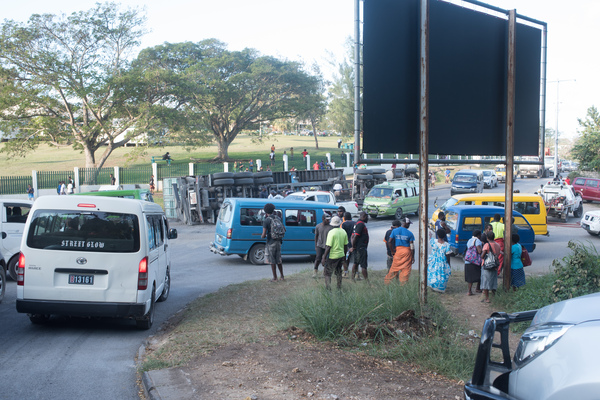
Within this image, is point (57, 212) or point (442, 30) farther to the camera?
point (442, 30)

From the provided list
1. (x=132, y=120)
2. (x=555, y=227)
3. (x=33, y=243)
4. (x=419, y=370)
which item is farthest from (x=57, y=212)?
(x=132, y=120)

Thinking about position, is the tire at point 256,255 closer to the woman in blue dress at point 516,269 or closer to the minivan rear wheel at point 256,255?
the minivan rear wheel at point 256,255

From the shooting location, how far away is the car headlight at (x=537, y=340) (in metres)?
2.97

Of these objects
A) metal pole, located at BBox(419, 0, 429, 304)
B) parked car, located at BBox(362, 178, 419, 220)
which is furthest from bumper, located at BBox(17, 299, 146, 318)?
parked car, located at BBox(362, 178, 419, 220)

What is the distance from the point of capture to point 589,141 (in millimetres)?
39094

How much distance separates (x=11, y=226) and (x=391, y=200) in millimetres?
18494

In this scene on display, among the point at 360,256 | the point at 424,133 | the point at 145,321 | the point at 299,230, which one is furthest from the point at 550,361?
the point at 299,230

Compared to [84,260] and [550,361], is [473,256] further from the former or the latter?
[550,361]

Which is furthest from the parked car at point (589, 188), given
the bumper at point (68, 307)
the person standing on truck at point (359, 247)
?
the bumper at point (68, 307)

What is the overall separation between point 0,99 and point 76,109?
5.44m

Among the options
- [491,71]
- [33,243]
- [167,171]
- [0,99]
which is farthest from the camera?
[167,171]

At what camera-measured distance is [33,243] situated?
7352 millimetres

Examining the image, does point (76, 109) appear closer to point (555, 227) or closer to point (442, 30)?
point (555, 227)

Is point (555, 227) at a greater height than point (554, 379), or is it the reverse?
point (554, 379)
